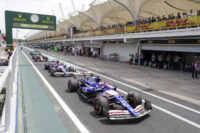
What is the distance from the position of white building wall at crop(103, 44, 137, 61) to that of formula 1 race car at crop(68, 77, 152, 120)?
15.5 metres

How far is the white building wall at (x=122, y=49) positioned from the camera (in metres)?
21.7

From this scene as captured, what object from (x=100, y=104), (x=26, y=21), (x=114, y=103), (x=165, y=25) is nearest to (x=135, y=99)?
(x=114, y=103)

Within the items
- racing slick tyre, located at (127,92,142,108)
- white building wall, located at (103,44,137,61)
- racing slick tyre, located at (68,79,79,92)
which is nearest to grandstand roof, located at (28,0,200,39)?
white building wall, located at (103,44,137,61)

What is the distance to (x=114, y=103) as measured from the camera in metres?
5.17

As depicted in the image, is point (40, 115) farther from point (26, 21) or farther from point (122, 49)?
point (26, 21)

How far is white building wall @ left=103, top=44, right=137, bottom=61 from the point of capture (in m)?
21.7

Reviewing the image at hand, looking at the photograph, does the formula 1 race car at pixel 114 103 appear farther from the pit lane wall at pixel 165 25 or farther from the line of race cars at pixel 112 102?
the pit lane wall at pixel 165 25

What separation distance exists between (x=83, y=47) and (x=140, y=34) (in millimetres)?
23338

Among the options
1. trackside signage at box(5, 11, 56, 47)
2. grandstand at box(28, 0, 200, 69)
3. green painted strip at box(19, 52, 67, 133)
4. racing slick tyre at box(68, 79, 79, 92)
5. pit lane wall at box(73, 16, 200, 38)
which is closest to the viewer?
green painted strip at box(19, 52, 67, 133)

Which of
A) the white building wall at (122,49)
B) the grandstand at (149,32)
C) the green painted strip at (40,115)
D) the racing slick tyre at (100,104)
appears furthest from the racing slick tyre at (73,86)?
the white building wall at (122,49)

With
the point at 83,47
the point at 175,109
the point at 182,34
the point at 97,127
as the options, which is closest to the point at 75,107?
the point at 97,127

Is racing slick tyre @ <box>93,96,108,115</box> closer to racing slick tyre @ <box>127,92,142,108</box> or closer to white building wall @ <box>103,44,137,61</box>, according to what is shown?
racing slick tyre @ <box>127,92,142,108</box>

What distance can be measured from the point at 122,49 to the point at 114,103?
19.1 meters

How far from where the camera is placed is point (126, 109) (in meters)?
4.85
